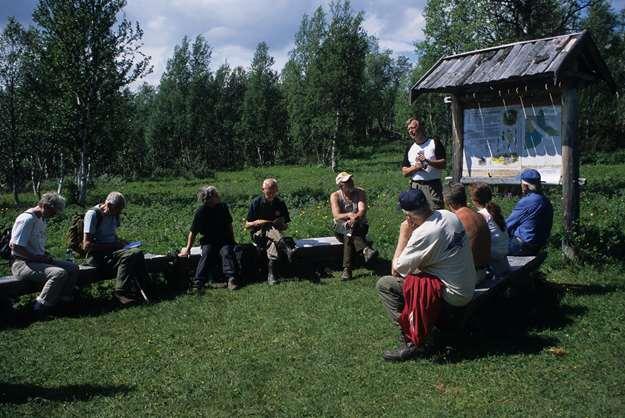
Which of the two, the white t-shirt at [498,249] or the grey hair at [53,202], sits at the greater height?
the grey hair at [53,202]

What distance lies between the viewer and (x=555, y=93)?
298 inches

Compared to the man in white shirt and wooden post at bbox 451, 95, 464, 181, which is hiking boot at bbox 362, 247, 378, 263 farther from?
the man in white shirt

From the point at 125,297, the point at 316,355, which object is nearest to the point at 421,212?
the point at 316,355

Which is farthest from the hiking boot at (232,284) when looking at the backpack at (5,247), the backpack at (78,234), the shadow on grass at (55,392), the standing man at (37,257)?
the shadow on grass at (55,392)

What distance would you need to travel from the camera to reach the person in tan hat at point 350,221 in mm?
7934

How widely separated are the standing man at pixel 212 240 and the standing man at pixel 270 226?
0.39 m

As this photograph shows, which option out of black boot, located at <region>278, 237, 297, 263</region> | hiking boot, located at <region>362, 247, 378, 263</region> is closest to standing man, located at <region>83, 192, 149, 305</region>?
black boot, located at <region>278, 237, 297, 263</region>

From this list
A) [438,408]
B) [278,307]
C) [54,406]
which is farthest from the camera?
[278,307]

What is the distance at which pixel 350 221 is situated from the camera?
26.1 ft

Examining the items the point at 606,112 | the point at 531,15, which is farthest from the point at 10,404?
the point at 606,112

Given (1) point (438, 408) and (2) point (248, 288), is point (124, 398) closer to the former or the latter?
(1) point (438, 408)

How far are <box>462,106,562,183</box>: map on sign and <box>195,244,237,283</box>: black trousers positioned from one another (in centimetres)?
377

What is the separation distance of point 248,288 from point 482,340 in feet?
11.8

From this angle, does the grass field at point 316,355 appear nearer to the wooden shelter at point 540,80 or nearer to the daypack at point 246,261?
the daypack at point 246,261
